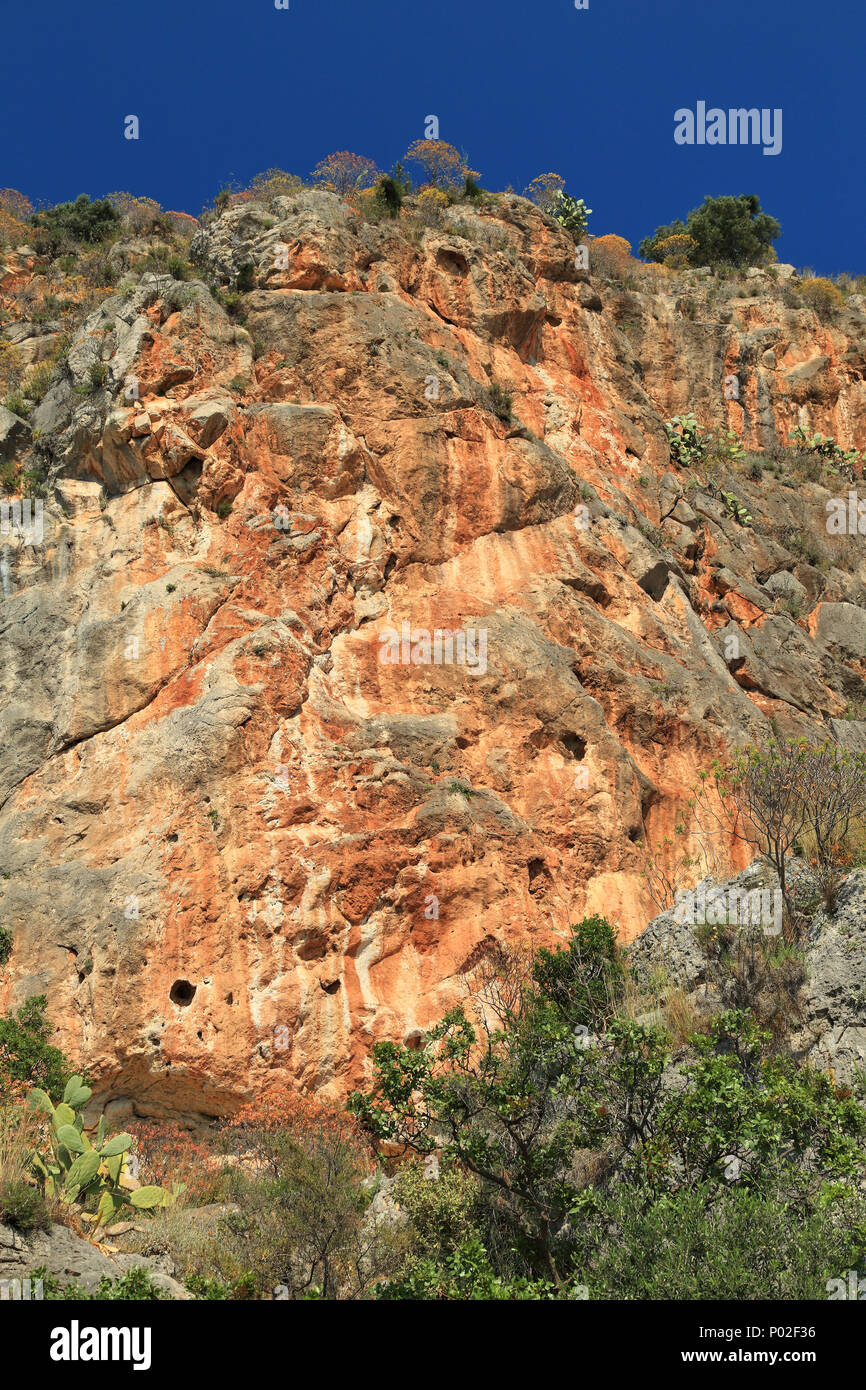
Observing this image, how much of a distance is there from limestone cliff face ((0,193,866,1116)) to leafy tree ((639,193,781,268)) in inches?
753

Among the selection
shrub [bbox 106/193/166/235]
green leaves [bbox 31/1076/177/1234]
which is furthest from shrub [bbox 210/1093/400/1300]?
shrub [bbox 106/193/166/235]

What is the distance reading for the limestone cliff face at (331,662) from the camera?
13531mm

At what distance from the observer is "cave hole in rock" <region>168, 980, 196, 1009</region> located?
13.0 m

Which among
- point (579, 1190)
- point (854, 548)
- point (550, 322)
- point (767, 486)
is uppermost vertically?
point (550, 322)

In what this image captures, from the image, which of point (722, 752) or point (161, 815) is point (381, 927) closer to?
point (161, 815)

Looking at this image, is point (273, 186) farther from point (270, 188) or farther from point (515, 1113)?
point (515, 1113)

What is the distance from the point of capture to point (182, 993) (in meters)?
13.1

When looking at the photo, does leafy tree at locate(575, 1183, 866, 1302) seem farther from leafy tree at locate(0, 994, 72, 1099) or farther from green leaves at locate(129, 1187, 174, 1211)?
leafy tree at locate(0, 994, 72, 1099)

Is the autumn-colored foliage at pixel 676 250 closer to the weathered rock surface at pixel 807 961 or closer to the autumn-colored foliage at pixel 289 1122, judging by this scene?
the weathered rock surface at pixel 807 961

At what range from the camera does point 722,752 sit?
18.2 meters

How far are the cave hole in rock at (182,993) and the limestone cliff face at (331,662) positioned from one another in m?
0.05

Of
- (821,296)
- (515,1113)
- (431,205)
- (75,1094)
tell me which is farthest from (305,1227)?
(821,296)

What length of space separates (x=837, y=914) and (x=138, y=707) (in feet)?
31.7
